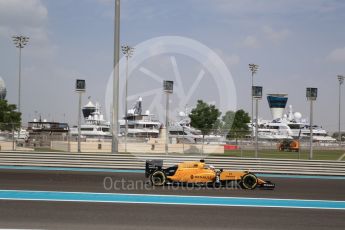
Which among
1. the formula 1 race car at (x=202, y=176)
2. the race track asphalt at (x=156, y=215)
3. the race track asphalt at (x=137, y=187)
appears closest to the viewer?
the race track asphalt at (x=156, y=215)

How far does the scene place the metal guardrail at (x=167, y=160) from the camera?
1745 cm

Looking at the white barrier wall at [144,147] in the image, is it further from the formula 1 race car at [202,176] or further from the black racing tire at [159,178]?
the black racing tire at [159,178]

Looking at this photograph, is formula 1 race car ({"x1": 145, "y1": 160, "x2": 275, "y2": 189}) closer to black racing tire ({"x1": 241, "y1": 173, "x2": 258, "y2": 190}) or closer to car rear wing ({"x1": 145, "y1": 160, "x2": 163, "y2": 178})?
black racing tire ({"x1": 241, "y1": 173, "x2": 258, "y2": 190})

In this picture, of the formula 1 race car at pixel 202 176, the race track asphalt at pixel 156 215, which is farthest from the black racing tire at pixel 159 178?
the race track asphalt at pixel 156 215

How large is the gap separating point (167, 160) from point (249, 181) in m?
5.47

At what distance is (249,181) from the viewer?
40.4ft

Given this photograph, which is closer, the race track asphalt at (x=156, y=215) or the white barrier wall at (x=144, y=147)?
the race track asphalt at (x=156, y=215)

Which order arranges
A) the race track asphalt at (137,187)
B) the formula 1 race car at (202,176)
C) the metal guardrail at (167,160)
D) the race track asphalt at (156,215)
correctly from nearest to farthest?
the race track asphalt at (156,215) → the race track asphalt at (137,187) → the formula 1 race car at (202,176) → the metal guardrail at (167,160)

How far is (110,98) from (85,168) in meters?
4.34

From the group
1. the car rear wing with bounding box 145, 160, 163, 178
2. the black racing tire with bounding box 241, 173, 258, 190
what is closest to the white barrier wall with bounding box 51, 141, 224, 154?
the car rear wing with bounding box 145, 160, 163, 178

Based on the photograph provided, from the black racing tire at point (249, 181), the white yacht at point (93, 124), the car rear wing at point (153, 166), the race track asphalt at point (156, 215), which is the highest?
the white yacht at point (93, 124)

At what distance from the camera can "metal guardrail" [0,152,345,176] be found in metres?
17.5

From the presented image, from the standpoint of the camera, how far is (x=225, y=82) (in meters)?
14.0

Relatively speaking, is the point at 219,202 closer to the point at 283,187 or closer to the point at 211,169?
the point at 211,169
